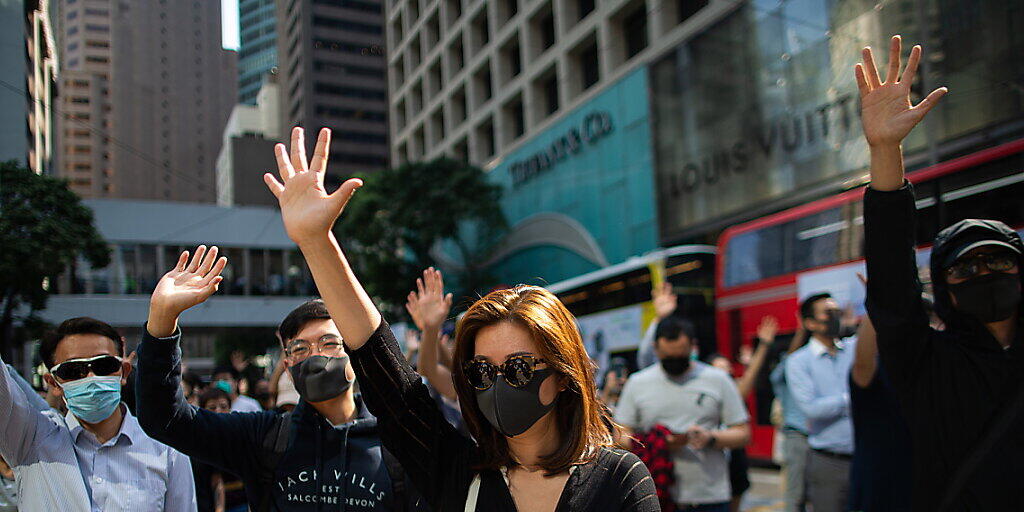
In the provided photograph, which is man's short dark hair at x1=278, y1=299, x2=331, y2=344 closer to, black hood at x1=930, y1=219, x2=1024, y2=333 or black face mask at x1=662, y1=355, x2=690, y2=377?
black hood at x1=930, y1=219, x2=1024, y2=333

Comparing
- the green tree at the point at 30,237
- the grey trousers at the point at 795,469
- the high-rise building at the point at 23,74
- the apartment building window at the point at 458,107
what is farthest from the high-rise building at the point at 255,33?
the apartment building window at the point at 458,107

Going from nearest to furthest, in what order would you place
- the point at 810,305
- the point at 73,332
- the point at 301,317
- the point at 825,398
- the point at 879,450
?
the point at 301,317, the point at 73,332, the point at 879,450, the point at 825,398, the point at 810,305

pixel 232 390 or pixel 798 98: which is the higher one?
pixel 798 98

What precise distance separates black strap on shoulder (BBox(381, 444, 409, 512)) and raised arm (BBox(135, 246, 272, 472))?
0.46 m

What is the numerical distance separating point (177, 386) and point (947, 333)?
2.46 m

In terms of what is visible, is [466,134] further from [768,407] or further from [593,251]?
[768,407]

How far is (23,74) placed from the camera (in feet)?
17.1

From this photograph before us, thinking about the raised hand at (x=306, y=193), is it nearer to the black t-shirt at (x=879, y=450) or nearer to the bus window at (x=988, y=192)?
the black t-shirt at (x=879, y=450)

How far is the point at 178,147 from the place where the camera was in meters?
7.88

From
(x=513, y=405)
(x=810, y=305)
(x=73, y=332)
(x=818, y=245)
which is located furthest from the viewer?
(x=818, y=245)

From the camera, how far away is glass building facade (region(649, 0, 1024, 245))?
40.2ft

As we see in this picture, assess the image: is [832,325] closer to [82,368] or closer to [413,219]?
[82,368]

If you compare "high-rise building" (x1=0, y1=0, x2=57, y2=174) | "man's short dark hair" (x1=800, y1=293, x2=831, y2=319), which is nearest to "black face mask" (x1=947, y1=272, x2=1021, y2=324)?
"man's short dark hair" (x1=800, y1=293, x2=831, y2=319)

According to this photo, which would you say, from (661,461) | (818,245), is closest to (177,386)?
(661,461)
